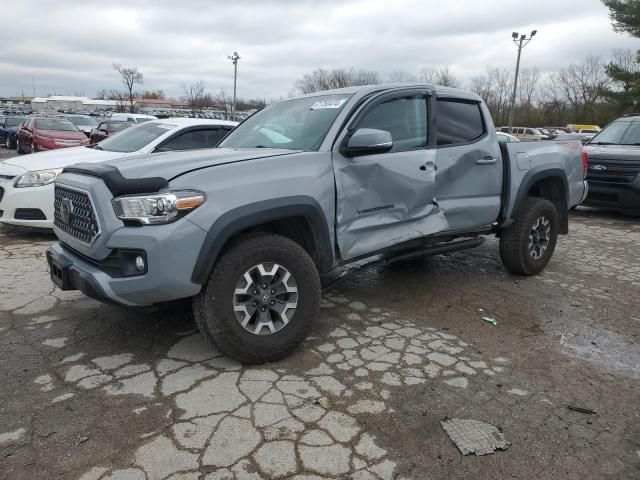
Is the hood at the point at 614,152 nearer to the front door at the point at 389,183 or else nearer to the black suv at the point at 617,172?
the black suv at the point at 617,172

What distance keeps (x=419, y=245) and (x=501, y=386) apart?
5.13 ft

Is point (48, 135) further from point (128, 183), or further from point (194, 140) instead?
point (128, 183)

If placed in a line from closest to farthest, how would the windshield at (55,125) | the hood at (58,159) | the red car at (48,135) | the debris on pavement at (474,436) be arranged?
the debris on pavement at (474,436)
the hood at (58,159)
the red car at (48,135)
the windshield at (55,125)

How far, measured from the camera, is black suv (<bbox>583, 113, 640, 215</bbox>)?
8.98 meters

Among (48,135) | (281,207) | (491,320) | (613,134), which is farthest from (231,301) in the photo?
(48,135)

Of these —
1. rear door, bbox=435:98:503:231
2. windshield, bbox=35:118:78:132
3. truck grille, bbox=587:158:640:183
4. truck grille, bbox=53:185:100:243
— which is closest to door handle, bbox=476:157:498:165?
rear door, bbox=435:98:503:231

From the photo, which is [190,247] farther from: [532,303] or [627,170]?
[627,170]

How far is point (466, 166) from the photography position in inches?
183

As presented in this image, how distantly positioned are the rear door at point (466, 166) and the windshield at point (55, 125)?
42.8 ft

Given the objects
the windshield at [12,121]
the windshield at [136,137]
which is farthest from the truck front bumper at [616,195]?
the windshield at [12,121]

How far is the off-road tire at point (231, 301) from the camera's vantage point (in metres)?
3.09

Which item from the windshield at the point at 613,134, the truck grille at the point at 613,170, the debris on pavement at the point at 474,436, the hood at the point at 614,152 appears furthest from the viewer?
the windshield at the point at 613,134

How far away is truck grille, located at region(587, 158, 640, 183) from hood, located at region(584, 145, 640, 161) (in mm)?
64

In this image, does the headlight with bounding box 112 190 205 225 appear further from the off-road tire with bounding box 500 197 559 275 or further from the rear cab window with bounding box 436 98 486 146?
the off-road tire with bounding box 500 197 559 275
